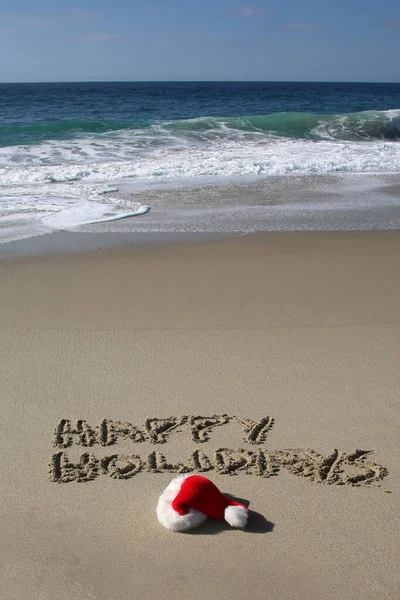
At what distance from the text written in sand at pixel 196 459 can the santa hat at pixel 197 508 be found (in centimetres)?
30

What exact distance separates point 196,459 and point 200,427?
265mm

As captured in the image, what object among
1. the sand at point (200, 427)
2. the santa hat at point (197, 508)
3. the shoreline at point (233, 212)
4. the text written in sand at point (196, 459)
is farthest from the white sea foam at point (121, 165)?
the santa hat at point (197, 508)

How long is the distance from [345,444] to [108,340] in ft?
6.01

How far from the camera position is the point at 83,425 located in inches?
128

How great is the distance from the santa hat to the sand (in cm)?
5

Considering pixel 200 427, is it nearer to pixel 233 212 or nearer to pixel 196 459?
pixel 196 459

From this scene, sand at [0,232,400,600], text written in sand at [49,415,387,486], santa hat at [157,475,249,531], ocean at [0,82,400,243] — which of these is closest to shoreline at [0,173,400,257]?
ocean at [0,82,400,243]

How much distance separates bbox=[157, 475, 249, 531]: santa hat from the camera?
99.3 inches

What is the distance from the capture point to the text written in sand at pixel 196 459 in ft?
9.47

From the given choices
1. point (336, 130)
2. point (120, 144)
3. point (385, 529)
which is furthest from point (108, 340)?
point (336, 130)

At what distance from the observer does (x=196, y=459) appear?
3.01 m

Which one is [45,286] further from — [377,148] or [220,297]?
[377,148]

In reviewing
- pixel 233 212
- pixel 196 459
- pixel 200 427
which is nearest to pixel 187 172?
pixel 233 212

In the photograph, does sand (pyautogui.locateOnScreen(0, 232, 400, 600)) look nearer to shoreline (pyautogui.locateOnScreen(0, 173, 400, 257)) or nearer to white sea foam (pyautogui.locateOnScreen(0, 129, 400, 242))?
shoreline (pyautogui.locateOnScreen(0, 173, 400, 257))
